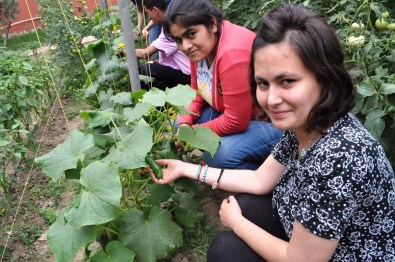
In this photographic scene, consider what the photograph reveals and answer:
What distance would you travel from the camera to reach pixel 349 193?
0.92 meters

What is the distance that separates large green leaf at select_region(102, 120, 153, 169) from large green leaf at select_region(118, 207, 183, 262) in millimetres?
308

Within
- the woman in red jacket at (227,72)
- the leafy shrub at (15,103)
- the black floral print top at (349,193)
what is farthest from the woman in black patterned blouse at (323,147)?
the leafy shrub at (15,103)

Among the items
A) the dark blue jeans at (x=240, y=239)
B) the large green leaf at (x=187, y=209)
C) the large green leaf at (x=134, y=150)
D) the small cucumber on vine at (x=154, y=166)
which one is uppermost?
the large green leaf at (x=134, y=150)

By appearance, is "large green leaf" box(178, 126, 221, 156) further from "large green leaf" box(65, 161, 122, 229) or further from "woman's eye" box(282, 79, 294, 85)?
"woman's eye" box(282, 79, 294, 85)

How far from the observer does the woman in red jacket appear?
1654mm

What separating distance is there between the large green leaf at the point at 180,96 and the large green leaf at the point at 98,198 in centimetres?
32

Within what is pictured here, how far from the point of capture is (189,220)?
67.0 inches

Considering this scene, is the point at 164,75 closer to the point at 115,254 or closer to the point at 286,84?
the point at 115,254

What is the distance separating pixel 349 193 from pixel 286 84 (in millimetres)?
298

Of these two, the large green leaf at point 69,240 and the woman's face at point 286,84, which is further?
the large green leaf at point 69,240

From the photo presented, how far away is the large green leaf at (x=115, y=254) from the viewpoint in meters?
1.35

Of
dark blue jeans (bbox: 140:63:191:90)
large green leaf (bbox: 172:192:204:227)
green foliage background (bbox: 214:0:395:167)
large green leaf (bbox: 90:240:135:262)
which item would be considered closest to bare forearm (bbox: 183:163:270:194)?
large green leaf (bbox: 172:192:204:227)

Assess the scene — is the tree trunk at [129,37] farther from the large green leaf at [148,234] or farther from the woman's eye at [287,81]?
the woman's eye at [287,81]

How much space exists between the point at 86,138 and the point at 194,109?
0.82 meters
